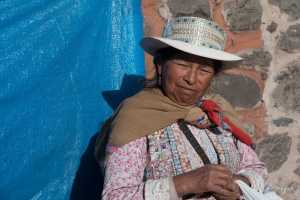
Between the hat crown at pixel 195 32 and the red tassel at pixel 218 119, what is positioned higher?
the hat crown at pixel 195 32

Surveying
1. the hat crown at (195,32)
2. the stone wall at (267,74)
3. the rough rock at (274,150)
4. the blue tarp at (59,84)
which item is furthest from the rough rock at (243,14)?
the hat crown at (195,32)

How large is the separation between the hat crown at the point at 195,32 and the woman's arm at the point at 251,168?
43cm

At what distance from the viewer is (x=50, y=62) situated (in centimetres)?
234

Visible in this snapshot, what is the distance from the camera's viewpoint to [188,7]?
276 centimetres

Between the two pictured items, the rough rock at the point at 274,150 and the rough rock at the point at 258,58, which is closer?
the rough rock at the point at 258,58

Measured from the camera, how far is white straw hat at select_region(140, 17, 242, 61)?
83.7 inches

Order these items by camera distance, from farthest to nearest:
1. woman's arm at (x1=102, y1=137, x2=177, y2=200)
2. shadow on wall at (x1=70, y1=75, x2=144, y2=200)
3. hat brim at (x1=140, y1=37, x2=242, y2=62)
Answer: shadow on wall at (x1=70, y1=75, x2=144, y2=200) < hat brim at (x1=140, y1=37, x2=242, y2=62) < woman's arm at (x1=102, y1=137, x2=177, y2=200)

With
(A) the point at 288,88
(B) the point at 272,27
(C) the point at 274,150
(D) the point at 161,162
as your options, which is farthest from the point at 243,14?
(D) the point at 161,162

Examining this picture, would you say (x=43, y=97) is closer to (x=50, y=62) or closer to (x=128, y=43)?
(x=50, y=62)

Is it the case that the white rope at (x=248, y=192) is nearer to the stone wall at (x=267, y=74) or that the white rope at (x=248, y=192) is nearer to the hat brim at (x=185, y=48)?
the hat brim at (x=185, y=48)

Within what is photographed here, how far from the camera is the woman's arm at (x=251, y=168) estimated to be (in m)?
2.28

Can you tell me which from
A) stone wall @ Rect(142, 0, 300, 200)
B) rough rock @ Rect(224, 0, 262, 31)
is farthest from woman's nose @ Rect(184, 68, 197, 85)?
rough rock @ Rect(224, 0, 262, 31)

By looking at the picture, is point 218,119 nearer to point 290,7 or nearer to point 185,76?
point 185,76

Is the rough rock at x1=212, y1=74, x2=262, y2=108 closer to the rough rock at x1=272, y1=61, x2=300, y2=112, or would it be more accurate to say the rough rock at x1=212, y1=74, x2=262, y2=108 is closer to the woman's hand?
the rough rock at x1=272, y1=61, x2=300, y2=112
